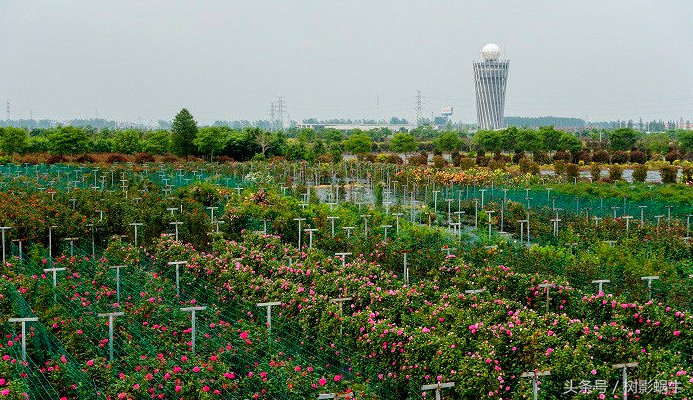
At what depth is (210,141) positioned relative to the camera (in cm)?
4500

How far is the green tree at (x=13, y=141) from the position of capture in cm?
4662

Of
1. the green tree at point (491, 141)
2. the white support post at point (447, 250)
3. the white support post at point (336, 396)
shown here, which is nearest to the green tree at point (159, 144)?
the green tree at point (491, 141)

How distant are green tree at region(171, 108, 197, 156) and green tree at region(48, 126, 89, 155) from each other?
206 inches

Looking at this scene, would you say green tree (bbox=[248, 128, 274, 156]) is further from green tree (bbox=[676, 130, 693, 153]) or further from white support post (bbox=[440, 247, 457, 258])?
white support post (bbox=[440, 247, 457, 258])

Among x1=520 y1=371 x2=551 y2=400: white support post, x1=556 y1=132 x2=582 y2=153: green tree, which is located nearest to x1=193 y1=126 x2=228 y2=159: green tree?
x1=556 y1=132 x2=582 y2=153: green tree

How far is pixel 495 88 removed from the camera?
506ft

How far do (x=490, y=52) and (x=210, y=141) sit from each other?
348 feet

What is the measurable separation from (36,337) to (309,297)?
3.26 metres

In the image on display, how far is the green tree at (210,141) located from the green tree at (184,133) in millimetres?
582

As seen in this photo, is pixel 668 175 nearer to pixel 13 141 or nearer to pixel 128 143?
pixel 128 143

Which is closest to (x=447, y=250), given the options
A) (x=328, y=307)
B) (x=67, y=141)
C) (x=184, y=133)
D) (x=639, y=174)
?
(x=328, y=307)

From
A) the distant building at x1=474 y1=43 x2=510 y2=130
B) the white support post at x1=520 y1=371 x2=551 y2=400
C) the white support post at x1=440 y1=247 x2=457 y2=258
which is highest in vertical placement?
the distant building at x1=474 y1=43 x2=510 y2=130

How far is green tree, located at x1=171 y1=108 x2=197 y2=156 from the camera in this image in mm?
45969

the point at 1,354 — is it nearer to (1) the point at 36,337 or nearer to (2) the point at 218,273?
(1) the point at 36,337
